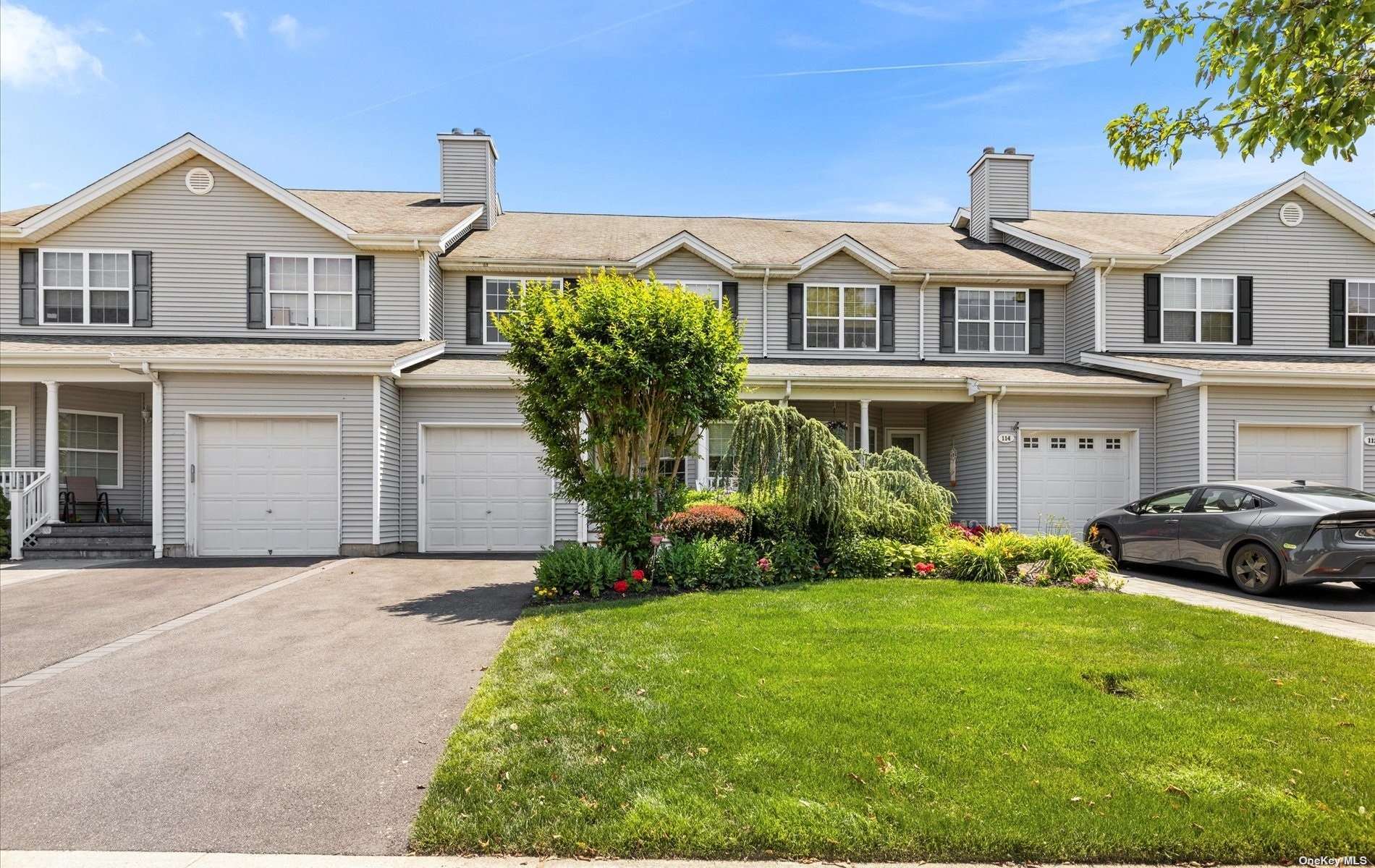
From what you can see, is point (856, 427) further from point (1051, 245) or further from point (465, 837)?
point (465, 837)

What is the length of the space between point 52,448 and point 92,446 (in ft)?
6.41

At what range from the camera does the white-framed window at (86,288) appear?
14680 millimetres

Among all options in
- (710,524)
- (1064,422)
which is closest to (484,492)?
(710,524)

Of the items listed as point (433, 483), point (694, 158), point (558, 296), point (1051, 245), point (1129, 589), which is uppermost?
point (694, 158)

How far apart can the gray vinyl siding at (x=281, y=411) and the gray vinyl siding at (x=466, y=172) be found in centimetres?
701

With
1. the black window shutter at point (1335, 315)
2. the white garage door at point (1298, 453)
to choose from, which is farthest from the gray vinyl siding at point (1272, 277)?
the white garage door at point (1298, 453)

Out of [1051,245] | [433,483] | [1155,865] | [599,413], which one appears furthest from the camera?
[1051,245]

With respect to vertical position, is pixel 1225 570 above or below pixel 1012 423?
below

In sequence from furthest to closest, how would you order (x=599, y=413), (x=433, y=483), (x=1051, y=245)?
(x=1051, y=245)
(x=433, y=483)
(x=599, y=413)

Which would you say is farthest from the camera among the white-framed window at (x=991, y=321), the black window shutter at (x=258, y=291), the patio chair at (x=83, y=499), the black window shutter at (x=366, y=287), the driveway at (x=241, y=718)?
the white-framed window at (x=991, y=321)

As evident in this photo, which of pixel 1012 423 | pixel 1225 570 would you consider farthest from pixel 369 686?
pixel 1012 423

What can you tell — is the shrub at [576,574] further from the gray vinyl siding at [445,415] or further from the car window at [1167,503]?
the car window at [1167,503]

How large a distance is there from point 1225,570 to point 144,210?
780 inches

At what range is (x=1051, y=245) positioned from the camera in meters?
16.8
